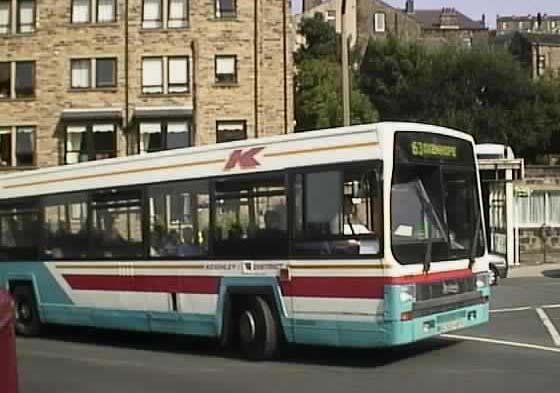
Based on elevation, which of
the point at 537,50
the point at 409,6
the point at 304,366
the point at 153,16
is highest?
the point at 409,6

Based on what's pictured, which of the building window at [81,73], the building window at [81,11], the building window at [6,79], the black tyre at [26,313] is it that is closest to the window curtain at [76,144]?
the building window at [81,73]

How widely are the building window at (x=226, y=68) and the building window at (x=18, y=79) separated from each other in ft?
29.4

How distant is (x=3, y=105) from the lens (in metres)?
47.0

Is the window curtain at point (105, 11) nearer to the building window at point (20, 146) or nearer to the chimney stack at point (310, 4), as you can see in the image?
the building window at point (20, 146)

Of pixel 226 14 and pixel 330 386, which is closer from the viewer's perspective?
pixel 330 386

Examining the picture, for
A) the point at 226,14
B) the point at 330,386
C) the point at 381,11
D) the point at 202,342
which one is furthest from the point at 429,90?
the point at 330,386

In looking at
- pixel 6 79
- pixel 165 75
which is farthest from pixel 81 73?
pixel 165 75

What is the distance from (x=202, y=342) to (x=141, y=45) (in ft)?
104

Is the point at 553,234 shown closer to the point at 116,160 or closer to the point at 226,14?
the point at 226,14

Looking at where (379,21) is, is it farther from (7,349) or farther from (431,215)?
(7,349)

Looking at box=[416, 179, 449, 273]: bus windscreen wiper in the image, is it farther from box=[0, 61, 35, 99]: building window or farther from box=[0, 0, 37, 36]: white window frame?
box=[0, 0, 37, 36]: white window frame

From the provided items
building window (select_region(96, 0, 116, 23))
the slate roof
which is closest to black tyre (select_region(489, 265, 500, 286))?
building window (select_region(96, 0, 116, 23))

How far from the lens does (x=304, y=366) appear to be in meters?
12.4

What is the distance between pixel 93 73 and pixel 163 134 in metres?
4.53
